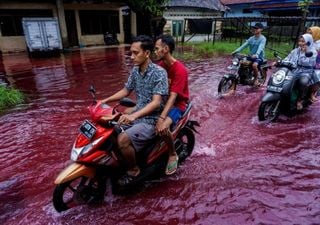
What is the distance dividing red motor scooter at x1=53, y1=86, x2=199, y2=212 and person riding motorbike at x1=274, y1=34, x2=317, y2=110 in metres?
3.45

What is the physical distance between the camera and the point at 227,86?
8.08 metres

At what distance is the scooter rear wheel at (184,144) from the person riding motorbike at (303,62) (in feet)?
10.3

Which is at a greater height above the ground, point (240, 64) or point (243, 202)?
point (240, 64)

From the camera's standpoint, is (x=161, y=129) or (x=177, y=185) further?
(x=177, y=185)

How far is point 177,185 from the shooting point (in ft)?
12.8

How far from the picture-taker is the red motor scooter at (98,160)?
295 cm

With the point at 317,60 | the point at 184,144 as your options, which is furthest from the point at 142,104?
the point at 317,60

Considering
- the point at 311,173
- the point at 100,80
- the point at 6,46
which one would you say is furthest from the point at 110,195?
the point at 6,46

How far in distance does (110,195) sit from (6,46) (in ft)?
62.4

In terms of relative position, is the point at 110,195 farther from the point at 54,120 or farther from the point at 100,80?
the point at 100,80

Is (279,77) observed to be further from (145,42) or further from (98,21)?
(98,21)

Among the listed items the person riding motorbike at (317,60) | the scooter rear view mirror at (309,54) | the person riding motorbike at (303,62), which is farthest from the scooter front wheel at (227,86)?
the scooter rear view mirror at (309,54)

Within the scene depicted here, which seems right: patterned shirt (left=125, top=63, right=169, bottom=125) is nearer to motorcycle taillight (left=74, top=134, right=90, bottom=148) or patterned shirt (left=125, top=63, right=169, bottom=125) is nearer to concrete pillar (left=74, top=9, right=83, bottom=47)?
motorcycle taillight (left=74, top=134, right=90, bottom=148)

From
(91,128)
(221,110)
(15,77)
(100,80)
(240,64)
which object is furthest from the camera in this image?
(15,77)
